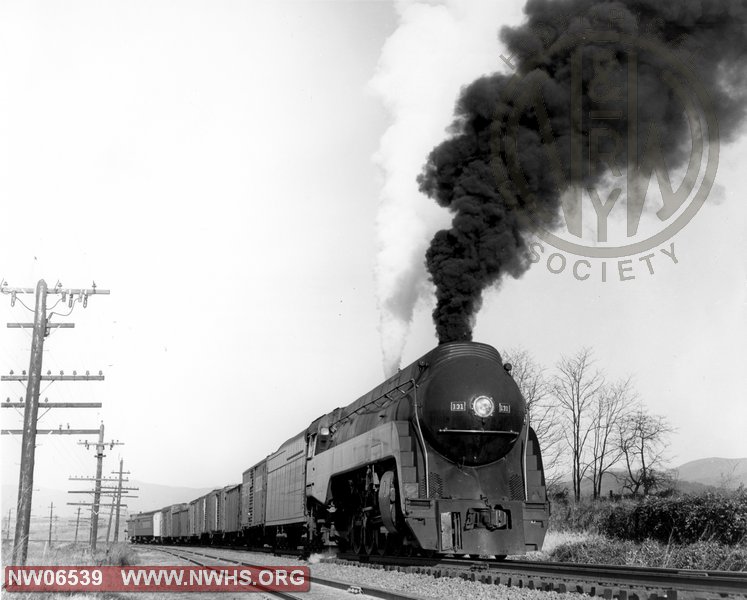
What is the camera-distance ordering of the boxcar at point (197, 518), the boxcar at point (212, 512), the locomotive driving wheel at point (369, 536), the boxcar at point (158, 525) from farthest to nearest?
the boxcar at point (158, 525)
the boxcar at point (197, 518)
the boxcar at point (212, 512)
the locomotive driving wheel at point (369, 536)

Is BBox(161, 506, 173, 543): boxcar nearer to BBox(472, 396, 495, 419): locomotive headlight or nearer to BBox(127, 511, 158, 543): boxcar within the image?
BBox(127, 511, 158, 543): boxcar

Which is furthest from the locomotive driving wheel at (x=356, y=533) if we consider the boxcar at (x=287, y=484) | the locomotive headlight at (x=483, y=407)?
the locomotive headlight at (x=483, y=407)

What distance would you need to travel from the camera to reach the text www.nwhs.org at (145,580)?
1042 centimetres

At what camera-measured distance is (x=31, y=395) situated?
15031 mm

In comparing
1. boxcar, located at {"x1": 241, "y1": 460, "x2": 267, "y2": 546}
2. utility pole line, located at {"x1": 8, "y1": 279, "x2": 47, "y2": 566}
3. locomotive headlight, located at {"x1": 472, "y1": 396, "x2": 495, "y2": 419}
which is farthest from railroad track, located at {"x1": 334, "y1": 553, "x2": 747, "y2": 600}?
boxcar, located at {"x1": 241, "y1": 460, "x2": 267, "y2": 546}

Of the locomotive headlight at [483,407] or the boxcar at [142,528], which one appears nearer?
the locomotive headlight at [483,407]

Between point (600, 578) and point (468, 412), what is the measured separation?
12.0ft

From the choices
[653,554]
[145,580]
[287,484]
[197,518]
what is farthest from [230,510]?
[653,554]

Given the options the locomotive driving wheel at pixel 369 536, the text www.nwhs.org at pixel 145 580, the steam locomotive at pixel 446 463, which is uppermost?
the steam locomotive at pixel 446 463

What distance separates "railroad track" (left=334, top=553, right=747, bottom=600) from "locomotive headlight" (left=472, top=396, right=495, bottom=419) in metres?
2.41

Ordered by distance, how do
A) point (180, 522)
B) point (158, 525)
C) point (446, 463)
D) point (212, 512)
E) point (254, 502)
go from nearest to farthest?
point (446, 463) < point (254, 502) < point (212, 512) < point (180, 522) < point (158, 525)

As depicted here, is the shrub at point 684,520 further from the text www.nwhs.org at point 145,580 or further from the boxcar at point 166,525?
the boxcar at point 166,525

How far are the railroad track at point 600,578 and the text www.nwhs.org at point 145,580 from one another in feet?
6.79

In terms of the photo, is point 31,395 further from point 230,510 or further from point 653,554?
A: point 230,510
